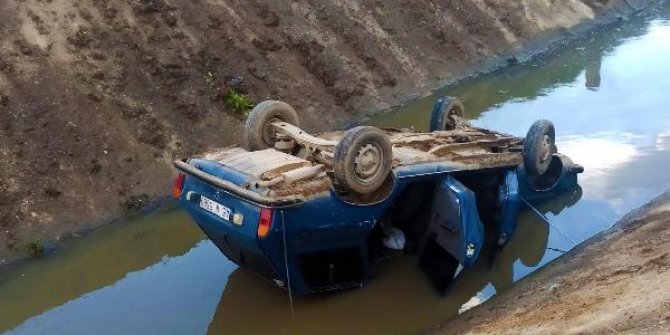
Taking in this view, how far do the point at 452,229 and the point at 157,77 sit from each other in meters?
7.68

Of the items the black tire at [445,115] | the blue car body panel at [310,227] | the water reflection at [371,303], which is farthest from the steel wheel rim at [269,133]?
the black tire at [445,115]

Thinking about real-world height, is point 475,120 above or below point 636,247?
below

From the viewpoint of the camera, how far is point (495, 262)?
8461 millimetres

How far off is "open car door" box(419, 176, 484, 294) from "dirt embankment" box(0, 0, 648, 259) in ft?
16.4

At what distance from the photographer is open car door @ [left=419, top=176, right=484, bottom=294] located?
23.3 ft

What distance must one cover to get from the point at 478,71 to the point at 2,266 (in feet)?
42.5

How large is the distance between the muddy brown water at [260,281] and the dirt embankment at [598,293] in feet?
1.61

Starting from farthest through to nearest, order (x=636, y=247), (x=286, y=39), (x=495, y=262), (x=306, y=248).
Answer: (x=286, y=39) → (x=495, y=262) → (x=636, y=247) → (x=306, y=248)

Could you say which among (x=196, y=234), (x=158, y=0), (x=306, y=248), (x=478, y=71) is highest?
(x=158, y=0)

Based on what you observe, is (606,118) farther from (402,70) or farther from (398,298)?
(398,298)

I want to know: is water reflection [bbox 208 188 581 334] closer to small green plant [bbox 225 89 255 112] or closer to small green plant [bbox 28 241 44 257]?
small green plant [bbox 28 241 44 257]

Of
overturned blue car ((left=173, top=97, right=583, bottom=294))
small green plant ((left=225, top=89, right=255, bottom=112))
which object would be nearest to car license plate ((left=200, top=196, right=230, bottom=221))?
overturned blue car ((left=173, top=97, right=583, bottom=294))

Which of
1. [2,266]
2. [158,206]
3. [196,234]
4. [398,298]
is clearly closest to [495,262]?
[398,298]

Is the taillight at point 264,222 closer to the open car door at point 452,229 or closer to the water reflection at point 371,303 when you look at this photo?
the water reflection at point 371,303
